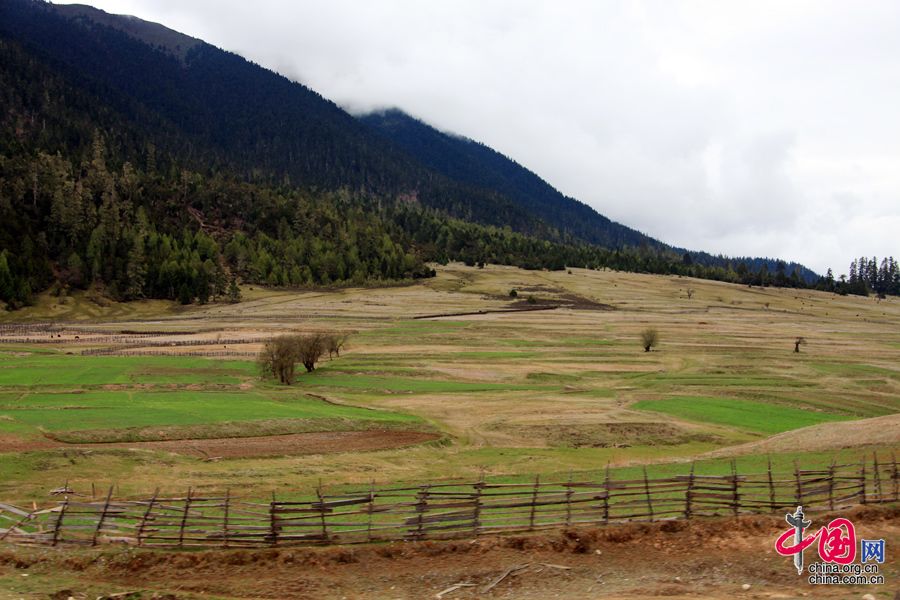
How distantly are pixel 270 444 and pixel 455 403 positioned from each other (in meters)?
22.1

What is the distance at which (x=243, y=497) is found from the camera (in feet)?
104

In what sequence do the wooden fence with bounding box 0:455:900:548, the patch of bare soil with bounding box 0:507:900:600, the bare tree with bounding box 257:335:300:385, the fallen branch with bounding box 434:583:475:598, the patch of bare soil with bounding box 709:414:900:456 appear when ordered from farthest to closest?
the bare tree with bounding box 257:335:300:385, the patch of bare soil with bounding box 709:414:900:456, the wooden fence with bounding box 0:455:900:548, the fallen branch with bounding box 434:583:475:598, the patch of bare soil with bounding box 0:507:900:600

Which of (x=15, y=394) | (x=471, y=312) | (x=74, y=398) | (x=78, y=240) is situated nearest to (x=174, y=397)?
(x=74, y=398)

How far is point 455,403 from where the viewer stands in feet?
207

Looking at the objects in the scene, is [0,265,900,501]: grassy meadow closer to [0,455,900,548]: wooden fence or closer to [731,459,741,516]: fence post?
[0,455,900,548]: wooden fence

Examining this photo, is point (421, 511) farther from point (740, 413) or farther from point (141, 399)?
point (740, 413)

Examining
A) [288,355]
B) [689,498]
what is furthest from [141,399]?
[689,498]

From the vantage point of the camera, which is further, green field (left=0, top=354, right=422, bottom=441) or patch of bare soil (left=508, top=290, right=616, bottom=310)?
patch of bare soil (left=508, top=290, right=616, bottom=310)

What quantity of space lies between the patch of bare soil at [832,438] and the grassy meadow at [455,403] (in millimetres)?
257

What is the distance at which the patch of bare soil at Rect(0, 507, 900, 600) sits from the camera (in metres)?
19.9

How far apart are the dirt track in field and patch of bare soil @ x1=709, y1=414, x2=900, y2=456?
76.2 feet

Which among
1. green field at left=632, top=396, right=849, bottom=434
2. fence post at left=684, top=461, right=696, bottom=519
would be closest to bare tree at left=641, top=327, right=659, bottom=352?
green field at left=632, top=396, right=849, bottom=434

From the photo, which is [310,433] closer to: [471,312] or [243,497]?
[243,497]

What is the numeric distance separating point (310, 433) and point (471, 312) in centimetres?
11608
